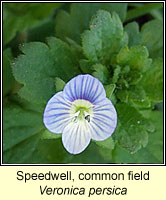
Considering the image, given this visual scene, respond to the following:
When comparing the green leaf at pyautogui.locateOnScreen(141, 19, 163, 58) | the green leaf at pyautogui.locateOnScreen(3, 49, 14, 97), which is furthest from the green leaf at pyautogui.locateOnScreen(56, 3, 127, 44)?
the green leaf at pyautogui.locateOnScreen(3, 49, 14, 97)

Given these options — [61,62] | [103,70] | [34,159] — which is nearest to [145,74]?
[103,70]

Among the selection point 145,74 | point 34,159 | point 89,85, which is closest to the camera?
point 89,85

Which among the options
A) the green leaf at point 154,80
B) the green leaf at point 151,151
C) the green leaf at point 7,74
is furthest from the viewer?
the green leaf at point 7,74

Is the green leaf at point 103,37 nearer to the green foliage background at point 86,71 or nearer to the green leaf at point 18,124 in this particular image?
the green foliage background at point 86,71

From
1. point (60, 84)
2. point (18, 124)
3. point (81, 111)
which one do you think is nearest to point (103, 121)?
point (81, 111)

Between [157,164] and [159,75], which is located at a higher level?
[159,75]

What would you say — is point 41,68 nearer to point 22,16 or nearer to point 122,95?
point 122,95

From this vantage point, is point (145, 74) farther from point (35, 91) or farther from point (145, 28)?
point (35, 91)

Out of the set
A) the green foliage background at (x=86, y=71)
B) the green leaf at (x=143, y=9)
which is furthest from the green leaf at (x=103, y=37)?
the green leaf at (x=143, y=9)
